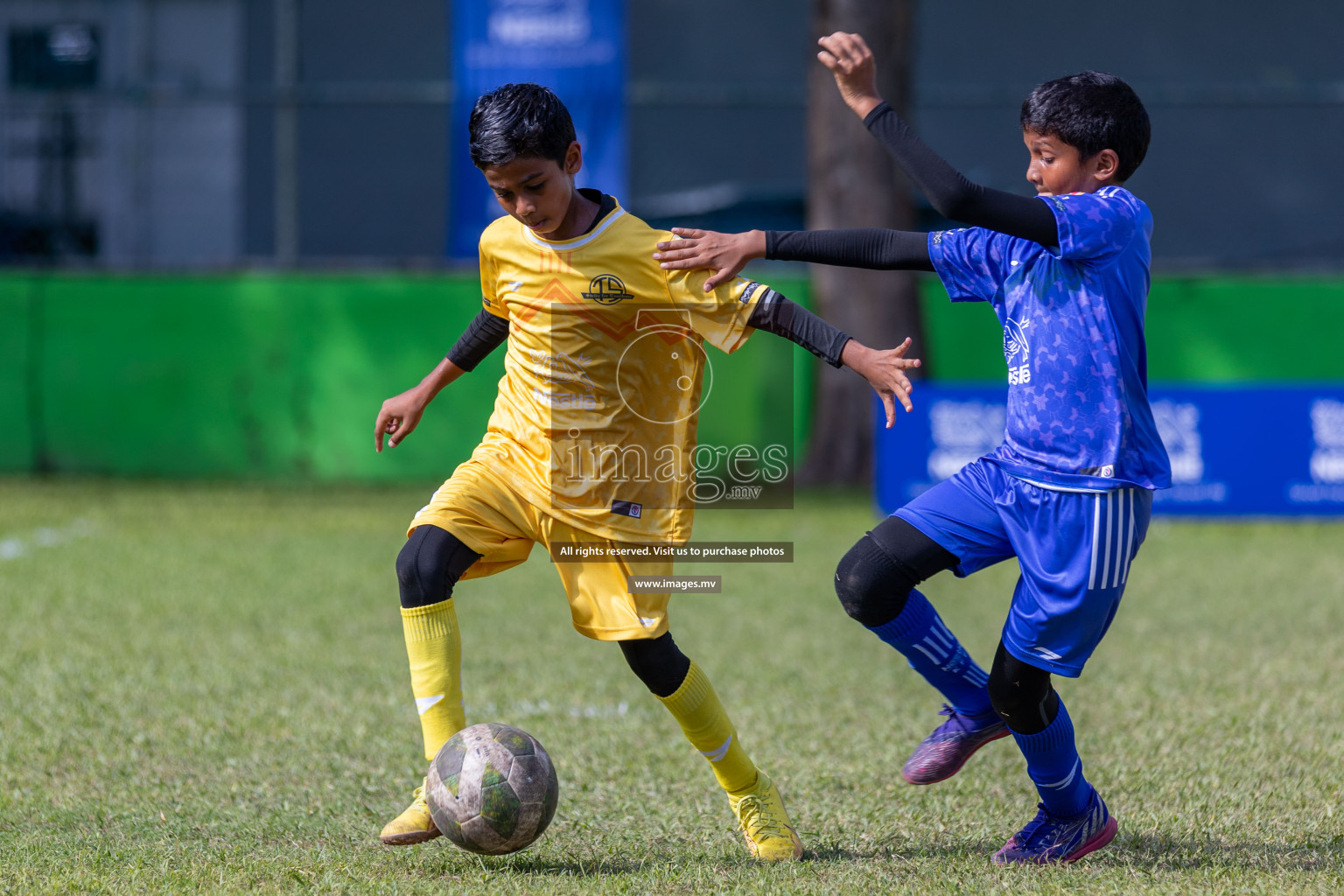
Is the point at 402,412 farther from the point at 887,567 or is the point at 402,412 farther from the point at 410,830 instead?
the point at 887,567

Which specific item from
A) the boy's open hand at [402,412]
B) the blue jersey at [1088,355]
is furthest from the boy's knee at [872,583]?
the boy's open hand at [402,412]

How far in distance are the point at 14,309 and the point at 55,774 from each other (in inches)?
385

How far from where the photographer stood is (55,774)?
14.4 ft

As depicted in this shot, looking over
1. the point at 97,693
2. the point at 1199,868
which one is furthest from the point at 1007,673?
the point at 97,693

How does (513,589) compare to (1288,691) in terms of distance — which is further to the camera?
(513,589)

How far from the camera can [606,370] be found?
3.74m

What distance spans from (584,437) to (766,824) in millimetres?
1038

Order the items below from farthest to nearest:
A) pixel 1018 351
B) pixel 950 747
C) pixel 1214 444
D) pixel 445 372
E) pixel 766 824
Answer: pixel 1214 444, pixel 445 372, pixel 950 747, pixel 766 824, pixel 1018 351

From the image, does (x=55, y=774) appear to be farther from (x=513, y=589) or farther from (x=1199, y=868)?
(x=513, y=589)

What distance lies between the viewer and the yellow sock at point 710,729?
145 inches

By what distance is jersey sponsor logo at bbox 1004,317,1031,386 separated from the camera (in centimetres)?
342

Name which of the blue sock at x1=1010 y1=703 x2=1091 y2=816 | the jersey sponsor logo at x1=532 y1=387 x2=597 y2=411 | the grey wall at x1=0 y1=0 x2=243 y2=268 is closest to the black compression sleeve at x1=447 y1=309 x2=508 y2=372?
the jersey sponsor logo at x1=532 y1=387 x2=597 y2=411

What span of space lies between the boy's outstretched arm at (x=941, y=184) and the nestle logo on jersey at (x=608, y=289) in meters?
0.71

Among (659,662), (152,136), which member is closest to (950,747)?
(659,662)
